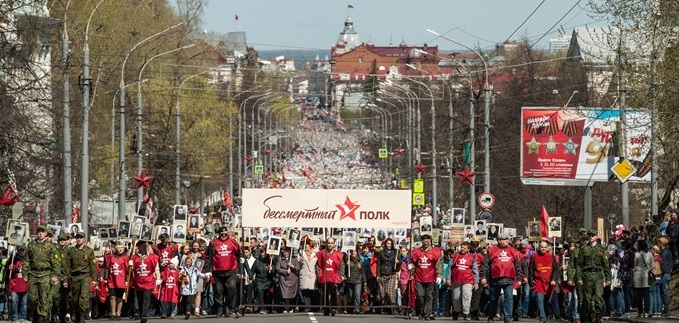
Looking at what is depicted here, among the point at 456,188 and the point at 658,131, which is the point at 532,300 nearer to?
the point at 658,131

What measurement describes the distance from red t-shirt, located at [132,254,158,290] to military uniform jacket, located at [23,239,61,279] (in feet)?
13.5

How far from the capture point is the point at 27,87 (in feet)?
116

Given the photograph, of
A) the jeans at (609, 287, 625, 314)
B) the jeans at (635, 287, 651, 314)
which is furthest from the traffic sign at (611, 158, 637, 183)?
the jeans at (635, 287, 651, 314)

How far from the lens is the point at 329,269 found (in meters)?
33.4

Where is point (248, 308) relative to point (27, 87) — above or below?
below

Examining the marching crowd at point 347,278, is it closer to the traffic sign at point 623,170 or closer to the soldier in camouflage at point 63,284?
the soldier in camouflage at point 63,284

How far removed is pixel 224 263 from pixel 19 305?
4004 millimetres

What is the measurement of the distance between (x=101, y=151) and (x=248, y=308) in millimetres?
32528

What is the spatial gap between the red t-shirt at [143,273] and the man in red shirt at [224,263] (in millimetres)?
1097

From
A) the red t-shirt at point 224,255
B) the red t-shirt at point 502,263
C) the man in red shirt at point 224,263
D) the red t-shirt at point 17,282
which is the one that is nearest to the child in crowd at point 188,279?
the man in red shirt at point 224,263

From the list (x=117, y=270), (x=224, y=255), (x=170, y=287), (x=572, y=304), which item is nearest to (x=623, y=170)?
(x=572, y=304)

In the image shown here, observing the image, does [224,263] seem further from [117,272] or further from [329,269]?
[329,269]

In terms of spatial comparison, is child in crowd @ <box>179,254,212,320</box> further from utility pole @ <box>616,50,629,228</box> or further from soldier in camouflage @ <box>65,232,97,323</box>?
utility pole @ <box>616,50,629,228</box>

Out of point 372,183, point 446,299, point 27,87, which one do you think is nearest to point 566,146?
point 446,299
